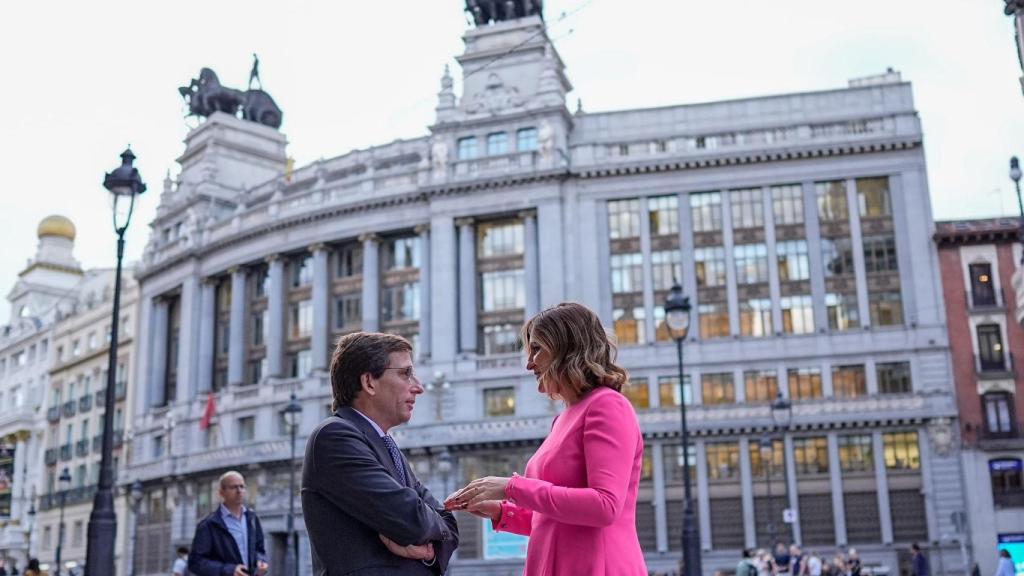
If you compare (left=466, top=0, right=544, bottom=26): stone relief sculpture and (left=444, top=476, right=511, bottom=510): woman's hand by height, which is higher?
(left=466, top=0, right=544, bottom=26): stone relief sculpture

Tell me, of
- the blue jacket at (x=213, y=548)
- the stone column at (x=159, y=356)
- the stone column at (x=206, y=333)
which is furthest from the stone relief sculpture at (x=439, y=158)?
the blue jacket at (x=213, y=548)

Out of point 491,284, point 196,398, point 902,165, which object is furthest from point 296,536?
point 902,165

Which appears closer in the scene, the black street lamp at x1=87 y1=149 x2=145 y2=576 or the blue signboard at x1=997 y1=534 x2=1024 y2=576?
the black street lamp at x1=87 y1=149 x2=145 y2=576

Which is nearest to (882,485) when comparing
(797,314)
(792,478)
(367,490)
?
(792,478)

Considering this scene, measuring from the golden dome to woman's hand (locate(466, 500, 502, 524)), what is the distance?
348ft

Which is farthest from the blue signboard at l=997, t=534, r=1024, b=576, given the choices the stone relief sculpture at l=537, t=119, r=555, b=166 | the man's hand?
the man's hand

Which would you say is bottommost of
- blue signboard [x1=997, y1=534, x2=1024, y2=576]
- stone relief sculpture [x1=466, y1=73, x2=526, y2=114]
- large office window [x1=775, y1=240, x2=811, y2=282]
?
blue signboard [x1=997, y1=534, x2=1024, y2=576]

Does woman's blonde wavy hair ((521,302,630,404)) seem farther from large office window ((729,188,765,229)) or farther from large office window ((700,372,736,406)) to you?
large office window ((729,188,765,229))

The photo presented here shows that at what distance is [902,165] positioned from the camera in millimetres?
55438

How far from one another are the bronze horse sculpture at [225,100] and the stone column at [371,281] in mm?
22146

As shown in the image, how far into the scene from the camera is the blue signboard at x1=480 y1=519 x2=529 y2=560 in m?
52.4

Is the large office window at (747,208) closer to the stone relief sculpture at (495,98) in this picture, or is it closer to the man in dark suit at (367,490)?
the stone relief sculpture at (495,98)

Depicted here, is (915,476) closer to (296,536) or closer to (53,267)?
(296,536)

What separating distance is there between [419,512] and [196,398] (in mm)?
68574
